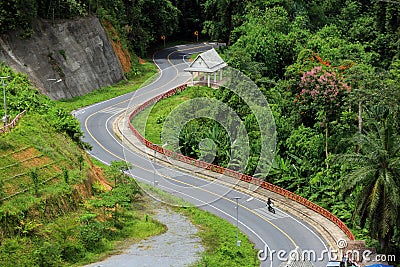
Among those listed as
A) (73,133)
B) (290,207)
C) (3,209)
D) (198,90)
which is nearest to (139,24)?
(198,90)

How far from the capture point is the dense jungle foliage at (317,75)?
41594 millimetres

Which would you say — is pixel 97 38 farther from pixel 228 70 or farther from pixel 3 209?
pixel 3 209

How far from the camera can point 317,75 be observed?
201 feet

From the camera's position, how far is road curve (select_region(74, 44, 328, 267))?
4622cm

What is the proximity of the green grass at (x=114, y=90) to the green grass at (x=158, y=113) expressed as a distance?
21.3ft

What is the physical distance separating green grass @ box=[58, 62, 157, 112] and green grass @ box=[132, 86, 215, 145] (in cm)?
648

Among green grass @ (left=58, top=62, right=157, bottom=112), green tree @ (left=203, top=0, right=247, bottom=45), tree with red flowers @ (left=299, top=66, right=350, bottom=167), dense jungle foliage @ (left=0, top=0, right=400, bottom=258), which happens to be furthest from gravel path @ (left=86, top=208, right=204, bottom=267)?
green tree @ (left=203, top=0, right=247, bottom=45)

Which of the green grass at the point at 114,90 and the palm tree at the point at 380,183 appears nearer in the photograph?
the palm tree at the point at 380,183

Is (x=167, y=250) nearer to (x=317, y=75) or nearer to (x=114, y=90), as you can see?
(x=317, y=75)

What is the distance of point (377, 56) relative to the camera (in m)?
86.5

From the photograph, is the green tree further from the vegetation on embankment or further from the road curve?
the vegetation on embankment

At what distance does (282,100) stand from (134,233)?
2595cm

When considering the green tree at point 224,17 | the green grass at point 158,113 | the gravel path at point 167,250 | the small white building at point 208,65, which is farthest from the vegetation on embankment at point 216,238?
the green tree at point 224,17

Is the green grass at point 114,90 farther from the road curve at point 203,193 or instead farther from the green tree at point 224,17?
the green tree at point 224,17
